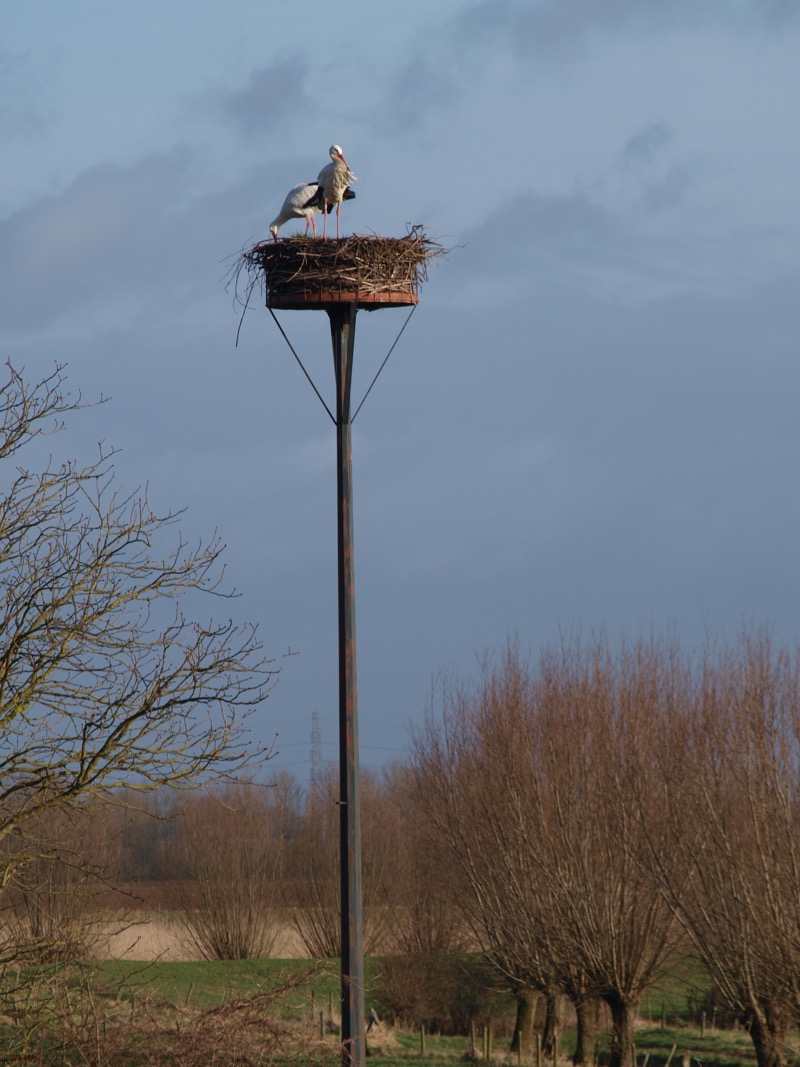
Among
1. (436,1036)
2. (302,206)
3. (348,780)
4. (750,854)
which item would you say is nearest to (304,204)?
(302,206)

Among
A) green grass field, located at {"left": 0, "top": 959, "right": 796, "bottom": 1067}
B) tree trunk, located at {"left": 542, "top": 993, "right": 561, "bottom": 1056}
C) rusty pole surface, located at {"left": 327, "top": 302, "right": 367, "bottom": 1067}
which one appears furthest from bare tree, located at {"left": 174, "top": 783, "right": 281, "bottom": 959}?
rusty pole surface, located at {"left": 327, "top": 302, "right": 367, "bottom": 1067}

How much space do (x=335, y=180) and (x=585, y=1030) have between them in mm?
14630

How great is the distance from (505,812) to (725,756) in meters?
5.53

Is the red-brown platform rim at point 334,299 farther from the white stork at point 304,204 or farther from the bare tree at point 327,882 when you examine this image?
the bare tree at point 327,882

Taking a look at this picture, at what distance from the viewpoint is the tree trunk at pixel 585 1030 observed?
19972 millimetres

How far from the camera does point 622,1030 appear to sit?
60.4ft

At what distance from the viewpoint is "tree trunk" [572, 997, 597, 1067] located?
20.0 metres

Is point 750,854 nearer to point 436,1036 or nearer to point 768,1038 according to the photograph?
point 768,1038

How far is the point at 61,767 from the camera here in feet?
29.7

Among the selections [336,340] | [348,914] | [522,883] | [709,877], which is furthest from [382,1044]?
[336,340]

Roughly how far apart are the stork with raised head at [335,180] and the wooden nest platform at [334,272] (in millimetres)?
273

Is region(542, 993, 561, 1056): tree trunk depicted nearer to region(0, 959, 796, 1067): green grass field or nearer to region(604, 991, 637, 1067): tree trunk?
region(0, 959, 796, 1067): green grass field

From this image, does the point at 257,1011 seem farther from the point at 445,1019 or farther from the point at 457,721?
the point at 445,1019

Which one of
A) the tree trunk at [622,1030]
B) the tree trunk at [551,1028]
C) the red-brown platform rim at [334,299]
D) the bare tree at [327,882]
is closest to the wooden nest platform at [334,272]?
the red-brown platform rim at [334,299]
